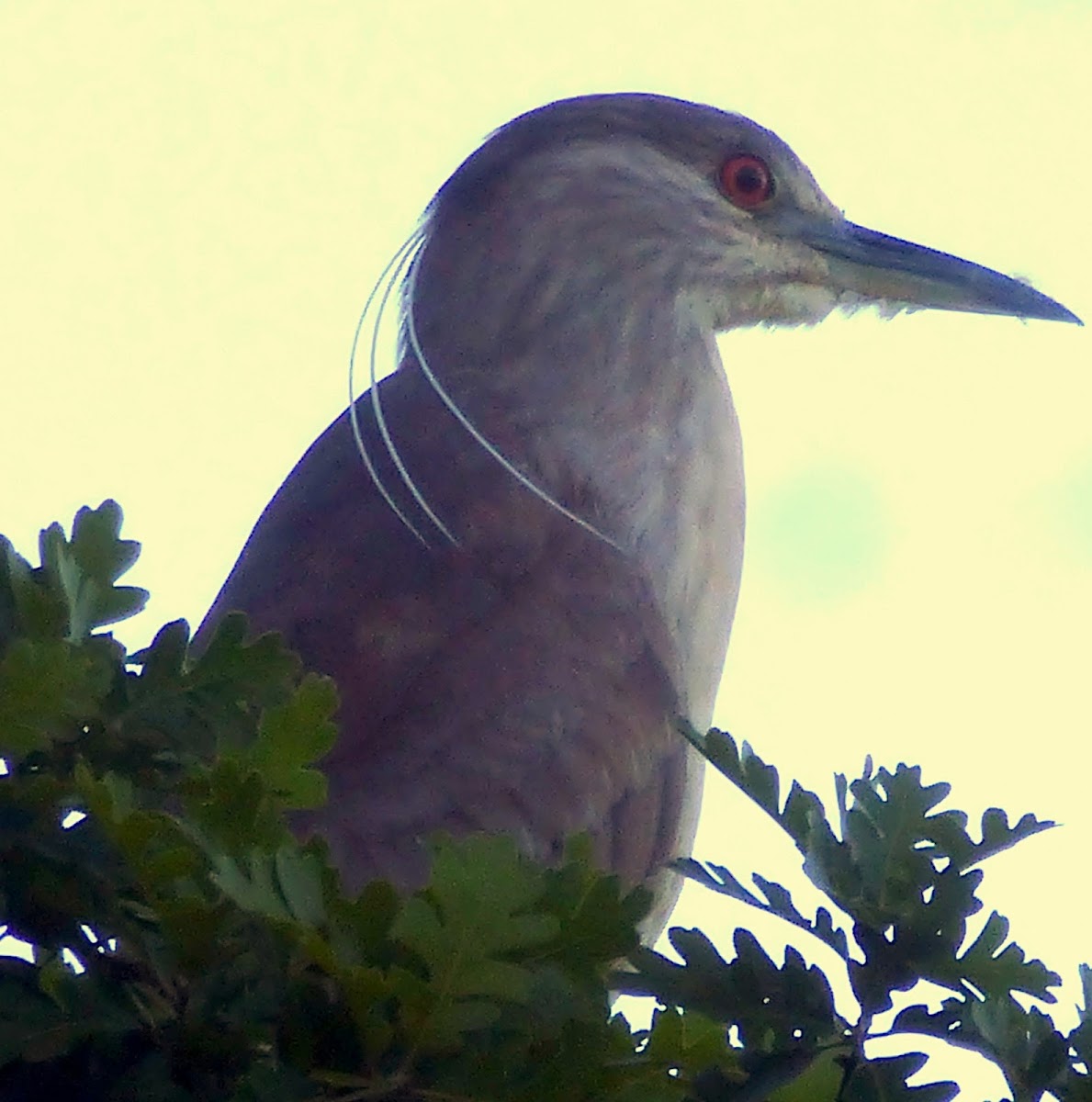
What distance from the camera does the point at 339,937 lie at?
1.13 meters

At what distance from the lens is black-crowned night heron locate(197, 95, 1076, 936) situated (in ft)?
9.47

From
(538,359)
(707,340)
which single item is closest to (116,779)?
(538,359)

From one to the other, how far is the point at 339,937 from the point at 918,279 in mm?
3127

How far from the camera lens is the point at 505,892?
A: 1.12m

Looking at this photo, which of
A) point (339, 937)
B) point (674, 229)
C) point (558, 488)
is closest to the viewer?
point (339, 937)

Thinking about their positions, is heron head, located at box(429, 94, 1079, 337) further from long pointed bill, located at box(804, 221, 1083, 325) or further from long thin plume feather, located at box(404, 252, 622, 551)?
long thin plume feather, located at box(404, 252, 622, 551)

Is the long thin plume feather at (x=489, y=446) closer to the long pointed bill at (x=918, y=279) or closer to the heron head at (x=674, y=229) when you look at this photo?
the heron head at (x=674, y=229)

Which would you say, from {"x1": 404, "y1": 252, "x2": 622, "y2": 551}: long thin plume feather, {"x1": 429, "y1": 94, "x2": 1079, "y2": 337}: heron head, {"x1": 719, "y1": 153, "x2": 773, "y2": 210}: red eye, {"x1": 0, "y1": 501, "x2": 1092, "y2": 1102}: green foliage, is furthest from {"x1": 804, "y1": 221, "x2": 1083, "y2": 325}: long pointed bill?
{"x1": 0, "y1": 501, "x2": 1092, "y2": 1102}: green foliage

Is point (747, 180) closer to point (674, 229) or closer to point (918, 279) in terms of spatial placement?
point (674, 229)

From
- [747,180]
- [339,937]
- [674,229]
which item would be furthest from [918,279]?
[339,937]

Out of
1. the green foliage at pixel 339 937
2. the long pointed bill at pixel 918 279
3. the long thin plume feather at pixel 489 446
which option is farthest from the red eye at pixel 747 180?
the green foliage at pixel 339 937

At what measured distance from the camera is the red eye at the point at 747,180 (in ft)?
13.1

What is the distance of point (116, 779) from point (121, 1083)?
173 mm

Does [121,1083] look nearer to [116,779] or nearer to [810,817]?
[116,779]
